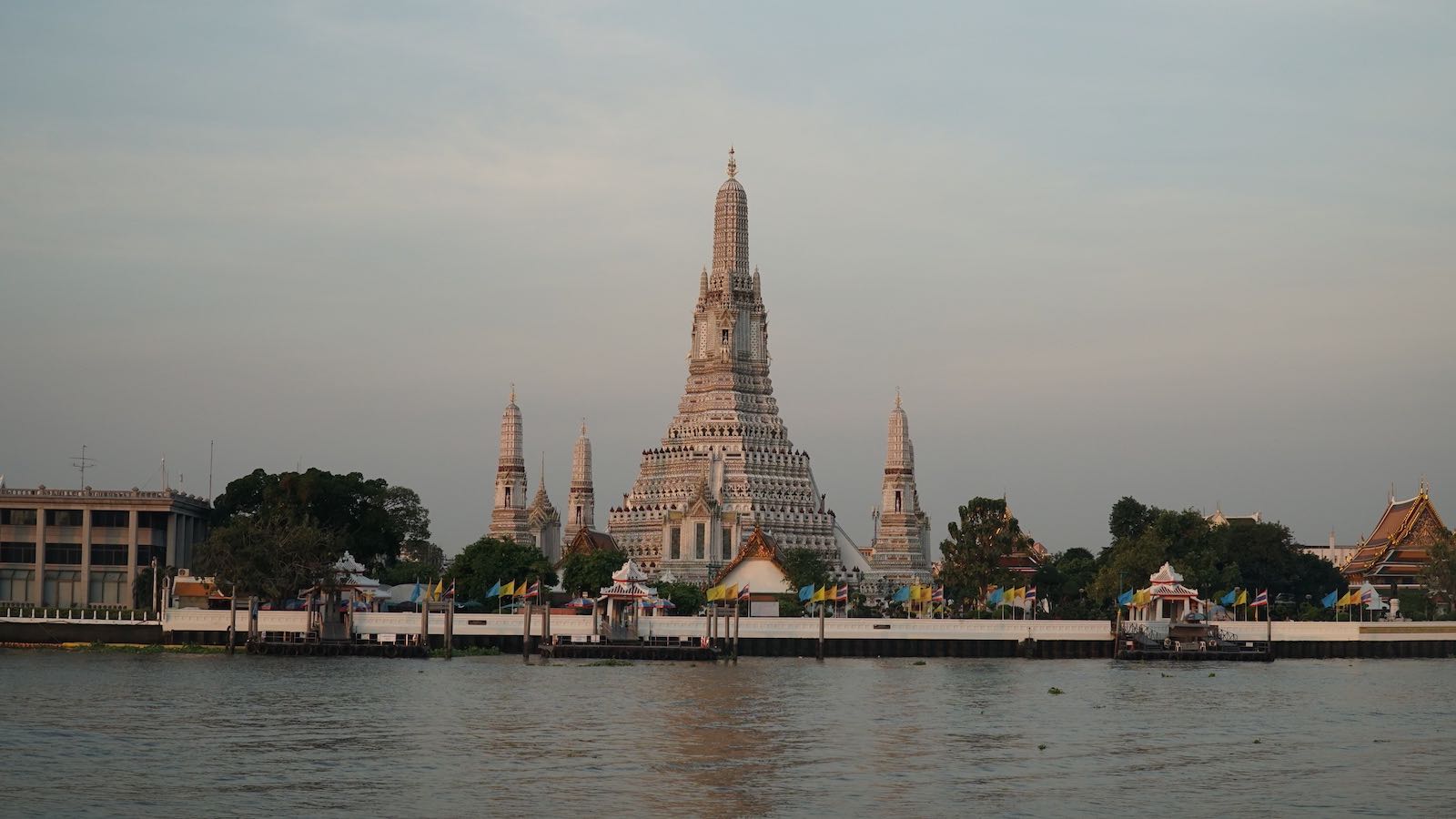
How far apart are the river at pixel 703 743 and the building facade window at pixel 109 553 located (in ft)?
115

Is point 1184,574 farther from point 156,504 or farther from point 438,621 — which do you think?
point 156,504

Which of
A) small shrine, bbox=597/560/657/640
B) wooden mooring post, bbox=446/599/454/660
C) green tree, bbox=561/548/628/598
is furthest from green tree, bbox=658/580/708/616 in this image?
wooden mooring post, bbox=446/599/454/660

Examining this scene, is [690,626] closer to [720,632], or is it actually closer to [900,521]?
[720,632]

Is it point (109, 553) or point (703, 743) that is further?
point (109, 553)

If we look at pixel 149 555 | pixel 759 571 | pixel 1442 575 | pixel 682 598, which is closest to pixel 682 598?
pixel 682 598

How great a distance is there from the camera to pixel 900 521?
148500 millimetres

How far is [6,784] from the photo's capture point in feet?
147

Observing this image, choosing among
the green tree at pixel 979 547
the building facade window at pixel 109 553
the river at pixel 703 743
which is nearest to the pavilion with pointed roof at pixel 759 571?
the green tree at pixel 979 547

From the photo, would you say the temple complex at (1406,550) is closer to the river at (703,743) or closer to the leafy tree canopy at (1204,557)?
the leafy tree canopy at (1204,557)

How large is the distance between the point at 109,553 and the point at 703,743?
246 ft

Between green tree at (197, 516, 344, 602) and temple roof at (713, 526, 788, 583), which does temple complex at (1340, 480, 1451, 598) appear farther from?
green tree at (197, 516, 344, 602)

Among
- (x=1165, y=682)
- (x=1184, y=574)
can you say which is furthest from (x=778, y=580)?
(x=1165, y=682)

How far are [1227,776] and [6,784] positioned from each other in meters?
29.1

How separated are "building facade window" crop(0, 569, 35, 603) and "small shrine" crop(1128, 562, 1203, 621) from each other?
64935mm
